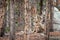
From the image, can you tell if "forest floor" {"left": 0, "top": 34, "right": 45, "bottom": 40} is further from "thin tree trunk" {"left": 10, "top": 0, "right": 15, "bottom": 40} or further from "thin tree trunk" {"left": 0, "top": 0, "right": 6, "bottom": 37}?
"thin tree trunk" {"left": 0, "top": 0, "right": 6, "bottom": 37}

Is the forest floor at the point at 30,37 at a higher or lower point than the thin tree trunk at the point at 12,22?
lower

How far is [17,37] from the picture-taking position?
10.0ft

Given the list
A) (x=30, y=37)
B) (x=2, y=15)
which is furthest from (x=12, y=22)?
(x=30, y=37)

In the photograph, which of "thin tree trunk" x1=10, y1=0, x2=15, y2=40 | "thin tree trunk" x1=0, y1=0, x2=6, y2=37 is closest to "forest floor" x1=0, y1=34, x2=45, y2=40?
"thin tree trunk" x1=10, y1=0, x2=15, y2=40

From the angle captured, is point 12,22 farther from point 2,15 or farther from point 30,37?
point 30,37

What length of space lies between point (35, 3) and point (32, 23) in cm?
35

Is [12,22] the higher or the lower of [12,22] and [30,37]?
the higher

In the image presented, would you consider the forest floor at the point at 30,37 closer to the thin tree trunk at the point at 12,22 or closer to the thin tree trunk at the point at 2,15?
the thin tree trunk at the point at 12,22

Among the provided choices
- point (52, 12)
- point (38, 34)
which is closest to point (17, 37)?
point (38, 34)

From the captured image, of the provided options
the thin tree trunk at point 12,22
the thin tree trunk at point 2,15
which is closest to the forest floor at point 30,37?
the thin tree trunk at point 12,22

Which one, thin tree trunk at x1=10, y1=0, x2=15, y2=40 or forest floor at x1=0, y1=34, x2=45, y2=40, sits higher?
thin tree trunk at x1=10, y1=0, x2=15, y2=40

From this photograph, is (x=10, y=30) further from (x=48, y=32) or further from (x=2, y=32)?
(x=48, y=32)

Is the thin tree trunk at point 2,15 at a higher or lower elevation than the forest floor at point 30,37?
higher

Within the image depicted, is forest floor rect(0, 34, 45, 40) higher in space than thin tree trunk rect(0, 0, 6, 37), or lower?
lower
